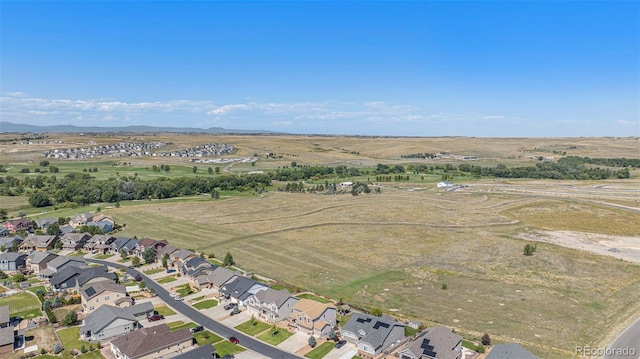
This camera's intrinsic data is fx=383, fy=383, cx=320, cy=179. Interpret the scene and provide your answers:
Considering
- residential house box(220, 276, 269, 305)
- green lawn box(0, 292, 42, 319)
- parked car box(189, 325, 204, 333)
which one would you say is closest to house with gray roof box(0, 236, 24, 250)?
green lawn box(0, 292, 42, 319)

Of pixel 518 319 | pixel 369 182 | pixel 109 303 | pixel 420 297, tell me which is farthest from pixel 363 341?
pixel 369 182

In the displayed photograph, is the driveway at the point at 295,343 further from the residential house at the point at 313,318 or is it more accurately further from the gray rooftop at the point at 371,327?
the gray rooftop at the point at 371,327

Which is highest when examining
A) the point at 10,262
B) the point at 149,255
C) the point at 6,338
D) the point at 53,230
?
the point at 53,230

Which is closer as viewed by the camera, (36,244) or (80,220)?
(36,244)

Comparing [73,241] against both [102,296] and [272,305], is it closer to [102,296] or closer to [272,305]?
[102,296]

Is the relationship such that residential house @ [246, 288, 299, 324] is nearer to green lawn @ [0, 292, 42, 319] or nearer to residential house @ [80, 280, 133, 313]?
residential house @ [80, 280, 133, 313]

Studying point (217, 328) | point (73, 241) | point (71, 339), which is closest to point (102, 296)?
point (71, 339)

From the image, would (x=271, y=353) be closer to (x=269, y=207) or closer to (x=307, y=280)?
(x=307, y=280)

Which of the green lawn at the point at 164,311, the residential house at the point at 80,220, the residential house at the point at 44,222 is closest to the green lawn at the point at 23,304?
the green lawn at the point at 164,311
